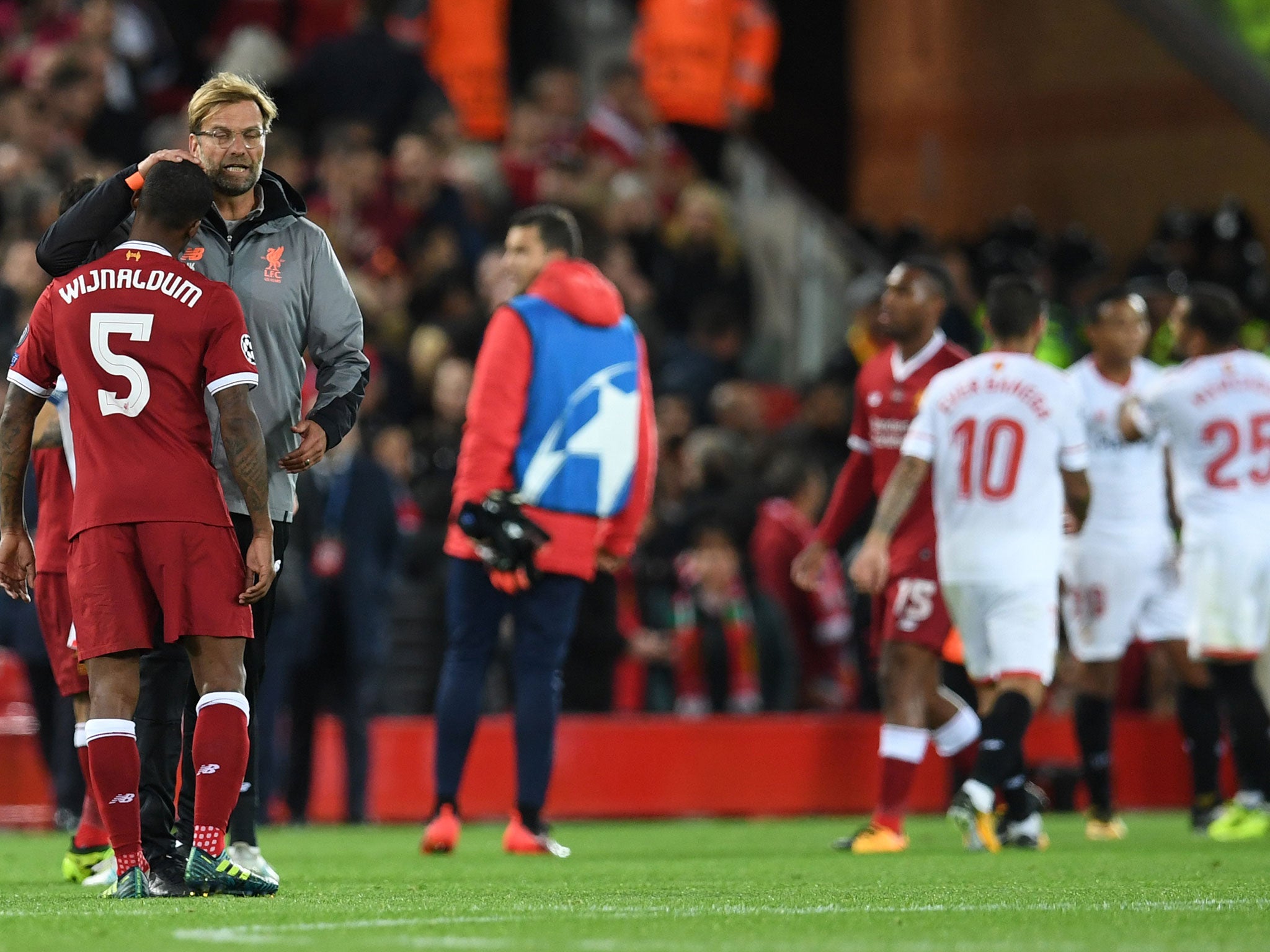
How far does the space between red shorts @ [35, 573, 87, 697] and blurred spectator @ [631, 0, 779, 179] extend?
11.5 meters

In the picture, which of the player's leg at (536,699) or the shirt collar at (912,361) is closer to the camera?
the player's leg at (536,699)

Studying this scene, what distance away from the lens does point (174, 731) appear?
279 inches

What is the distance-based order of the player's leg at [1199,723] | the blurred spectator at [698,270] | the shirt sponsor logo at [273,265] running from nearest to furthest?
the shirt sponsor logo at [273,265]
the player's leg at [1199,723]
the blurred spectator at [698,270]

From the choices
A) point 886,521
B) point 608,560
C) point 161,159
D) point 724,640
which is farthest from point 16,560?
point 724,640

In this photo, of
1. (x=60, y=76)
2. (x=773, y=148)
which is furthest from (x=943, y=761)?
(x=773, y=148)

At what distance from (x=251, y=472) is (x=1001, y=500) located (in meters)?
3.80

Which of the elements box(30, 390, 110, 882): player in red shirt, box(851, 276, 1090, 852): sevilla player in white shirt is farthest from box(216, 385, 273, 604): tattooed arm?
box(851, 276, 1090, 852): sevilla player in white shirt

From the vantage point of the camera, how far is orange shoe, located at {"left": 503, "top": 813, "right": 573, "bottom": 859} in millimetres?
8992

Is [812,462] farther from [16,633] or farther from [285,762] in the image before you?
[16,633]

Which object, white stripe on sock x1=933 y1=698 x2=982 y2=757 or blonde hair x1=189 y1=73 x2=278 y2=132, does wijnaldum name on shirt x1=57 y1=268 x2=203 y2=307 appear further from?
white stripe on sock x1=933 y1=698 x2=982 y2=757

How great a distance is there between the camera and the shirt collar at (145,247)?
636 centimetres

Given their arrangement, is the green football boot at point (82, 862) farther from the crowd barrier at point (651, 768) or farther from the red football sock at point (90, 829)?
the crowd barrier at point (651, 768)

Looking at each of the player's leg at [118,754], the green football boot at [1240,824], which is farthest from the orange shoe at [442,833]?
the green football boot at [1240,824]

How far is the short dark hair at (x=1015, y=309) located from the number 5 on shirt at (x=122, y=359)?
4.23 m
